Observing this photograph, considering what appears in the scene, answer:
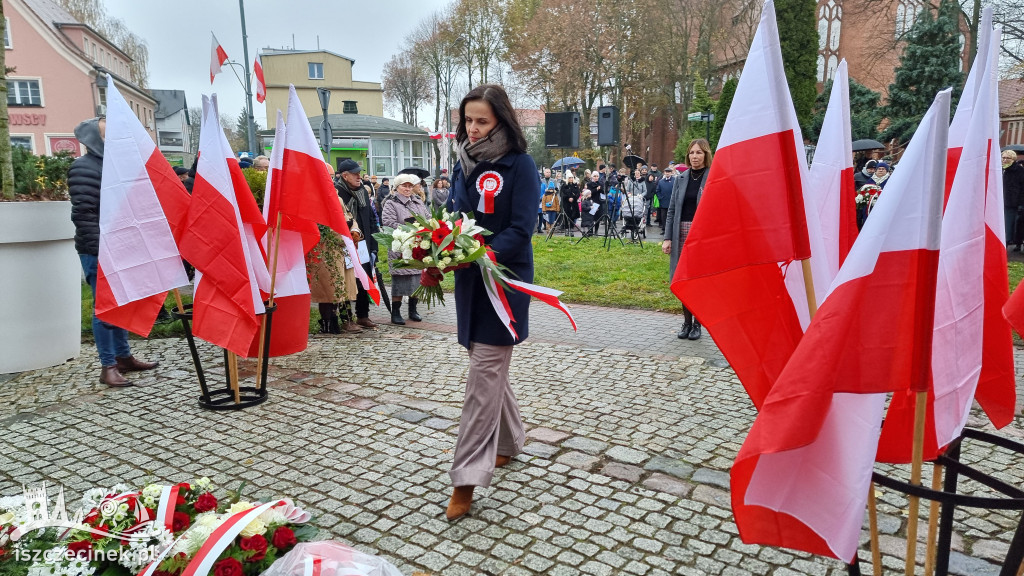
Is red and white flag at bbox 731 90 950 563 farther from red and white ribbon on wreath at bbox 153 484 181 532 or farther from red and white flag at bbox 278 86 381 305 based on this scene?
red and white flag at bbox 278 86 381 305

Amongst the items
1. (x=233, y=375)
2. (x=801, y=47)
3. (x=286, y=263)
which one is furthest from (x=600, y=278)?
(x=801, y=47)

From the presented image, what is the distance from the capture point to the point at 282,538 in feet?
7.80

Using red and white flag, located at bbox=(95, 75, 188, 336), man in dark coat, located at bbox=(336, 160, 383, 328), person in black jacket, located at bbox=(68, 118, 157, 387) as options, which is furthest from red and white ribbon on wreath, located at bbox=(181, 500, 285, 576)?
man in dark coat, located at bbox=(336, 160, 383, 328)

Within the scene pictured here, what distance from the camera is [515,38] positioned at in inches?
1629

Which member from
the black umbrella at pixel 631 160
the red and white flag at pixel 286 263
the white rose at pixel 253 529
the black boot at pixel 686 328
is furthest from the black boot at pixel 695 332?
the black umbrella at pixel 631 160

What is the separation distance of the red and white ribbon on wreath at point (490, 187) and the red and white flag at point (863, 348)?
1895 mm

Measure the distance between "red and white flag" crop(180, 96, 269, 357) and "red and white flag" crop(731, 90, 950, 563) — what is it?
3791 mm

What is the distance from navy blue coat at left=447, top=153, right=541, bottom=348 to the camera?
3.35 meters

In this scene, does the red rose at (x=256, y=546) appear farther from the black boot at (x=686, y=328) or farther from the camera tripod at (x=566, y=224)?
the camera tripod at (x=566, y=224)

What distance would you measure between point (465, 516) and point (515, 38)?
41308 millimetres

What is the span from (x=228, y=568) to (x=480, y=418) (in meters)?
1.45

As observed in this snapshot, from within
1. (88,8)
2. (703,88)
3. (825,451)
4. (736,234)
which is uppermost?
(88,8)

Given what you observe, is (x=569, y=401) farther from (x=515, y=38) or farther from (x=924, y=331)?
(x=515, y=38)

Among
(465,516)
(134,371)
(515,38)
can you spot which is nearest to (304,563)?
(465,516)
